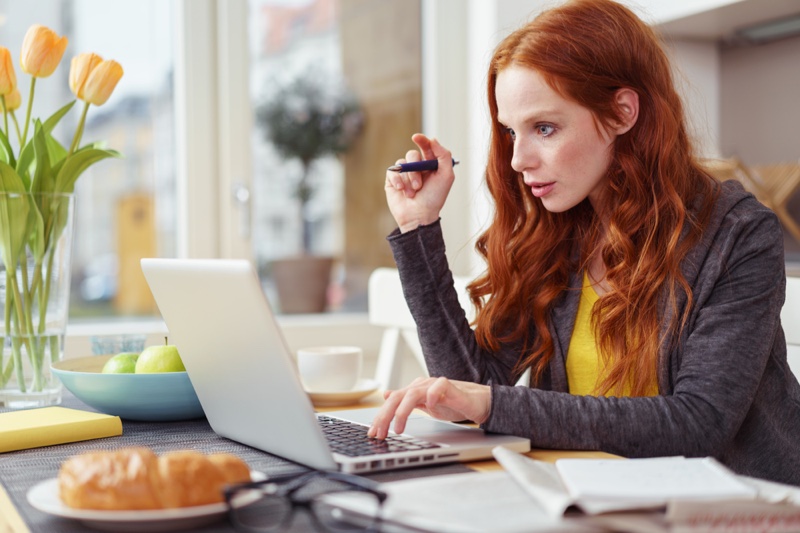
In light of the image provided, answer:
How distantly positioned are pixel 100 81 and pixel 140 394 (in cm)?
51

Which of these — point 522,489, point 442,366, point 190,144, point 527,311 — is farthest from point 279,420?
point 190,144

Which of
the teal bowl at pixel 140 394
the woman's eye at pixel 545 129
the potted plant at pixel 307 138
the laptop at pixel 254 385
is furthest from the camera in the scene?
the potted plant at pixel 307 138

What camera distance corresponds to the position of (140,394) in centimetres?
124

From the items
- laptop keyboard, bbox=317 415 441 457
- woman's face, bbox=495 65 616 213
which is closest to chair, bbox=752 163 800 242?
woman's face, bbox=495 65 616 213

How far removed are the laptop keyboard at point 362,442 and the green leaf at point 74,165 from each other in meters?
0.62

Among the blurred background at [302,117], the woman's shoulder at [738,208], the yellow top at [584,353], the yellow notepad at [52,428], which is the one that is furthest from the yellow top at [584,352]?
the blurred background at [302,117]

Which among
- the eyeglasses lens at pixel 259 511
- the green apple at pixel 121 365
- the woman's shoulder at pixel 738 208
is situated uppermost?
the woman's shoulder at pixel 738 208

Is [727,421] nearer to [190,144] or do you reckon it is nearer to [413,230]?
A: [413,230]

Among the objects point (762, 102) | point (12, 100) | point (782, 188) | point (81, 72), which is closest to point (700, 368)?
point (81, 72)

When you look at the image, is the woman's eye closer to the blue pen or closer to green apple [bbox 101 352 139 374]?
the blue pen

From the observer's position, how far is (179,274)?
995mm

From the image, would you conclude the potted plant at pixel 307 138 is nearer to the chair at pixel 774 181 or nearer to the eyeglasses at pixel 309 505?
Answer: the chair at pixel 774 181

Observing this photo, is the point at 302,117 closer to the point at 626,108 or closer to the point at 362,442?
the point at 626,108

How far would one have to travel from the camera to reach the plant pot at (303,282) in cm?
283
